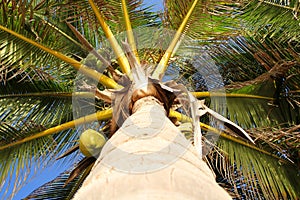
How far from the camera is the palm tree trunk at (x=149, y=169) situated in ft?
6.91

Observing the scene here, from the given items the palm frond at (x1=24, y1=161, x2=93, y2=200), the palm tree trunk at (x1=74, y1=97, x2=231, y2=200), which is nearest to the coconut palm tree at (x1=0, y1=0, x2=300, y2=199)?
the palm frond at (x1=24, y1=161, x2=93, y2=200)

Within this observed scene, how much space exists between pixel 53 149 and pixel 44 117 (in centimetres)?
43

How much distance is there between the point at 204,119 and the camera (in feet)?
19.9

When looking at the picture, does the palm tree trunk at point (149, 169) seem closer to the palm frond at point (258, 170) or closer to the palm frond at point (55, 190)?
the palm frond at point (258, 170)

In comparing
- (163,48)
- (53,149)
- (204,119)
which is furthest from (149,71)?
(204,119)

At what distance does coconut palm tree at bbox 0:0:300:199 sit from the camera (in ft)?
15.0

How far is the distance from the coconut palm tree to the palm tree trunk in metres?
1.06

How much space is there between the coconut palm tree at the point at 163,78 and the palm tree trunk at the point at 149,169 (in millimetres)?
1055

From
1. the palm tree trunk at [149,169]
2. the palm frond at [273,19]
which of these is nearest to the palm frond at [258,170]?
the palm frond at [273,19]

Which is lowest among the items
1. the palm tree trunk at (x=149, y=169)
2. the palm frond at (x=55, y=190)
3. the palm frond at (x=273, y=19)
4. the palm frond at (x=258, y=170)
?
the palm frond at (x=55, y=190)

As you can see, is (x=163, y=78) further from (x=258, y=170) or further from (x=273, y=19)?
(x=273, y=19)

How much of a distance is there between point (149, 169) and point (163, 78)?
7.52ft

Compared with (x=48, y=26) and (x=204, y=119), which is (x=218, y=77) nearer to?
(x=204, y=119)

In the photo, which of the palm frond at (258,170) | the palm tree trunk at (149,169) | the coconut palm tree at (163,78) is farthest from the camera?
the palm frond at (258,170)
